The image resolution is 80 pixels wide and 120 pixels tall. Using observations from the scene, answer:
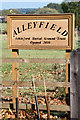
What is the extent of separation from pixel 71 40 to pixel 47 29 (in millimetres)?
578

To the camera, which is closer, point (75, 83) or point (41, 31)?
point (75, 83)

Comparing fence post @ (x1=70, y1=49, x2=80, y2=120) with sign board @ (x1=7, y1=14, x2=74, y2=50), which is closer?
fence post @ (x1=70, y1=49, x2=80, y2=120)

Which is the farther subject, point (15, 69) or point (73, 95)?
point (15, 69)

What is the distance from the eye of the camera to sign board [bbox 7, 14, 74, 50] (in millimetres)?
5371

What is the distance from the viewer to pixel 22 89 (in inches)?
287

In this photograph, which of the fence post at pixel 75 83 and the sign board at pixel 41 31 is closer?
the fence post at pixel 75 83

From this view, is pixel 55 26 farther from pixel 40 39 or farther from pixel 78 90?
pixel 78 90

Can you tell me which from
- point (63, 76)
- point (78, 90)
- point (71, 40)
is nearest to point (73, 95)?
point (78, 90)

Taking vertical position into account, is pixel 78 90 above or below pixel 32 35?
below

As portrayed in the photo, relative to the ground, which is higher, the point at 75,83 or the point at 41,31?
the point at 41,31

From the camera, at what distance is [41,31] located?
17.9ft

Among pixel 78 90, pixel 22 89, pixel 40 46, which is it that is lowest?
pixel 22 89

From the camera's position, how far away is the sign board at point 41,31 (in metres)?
5.37

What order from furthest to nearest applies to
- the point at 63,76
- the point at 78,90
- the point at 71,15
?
the point at 63,76 < the point at 71,15 < the point at 78,90
